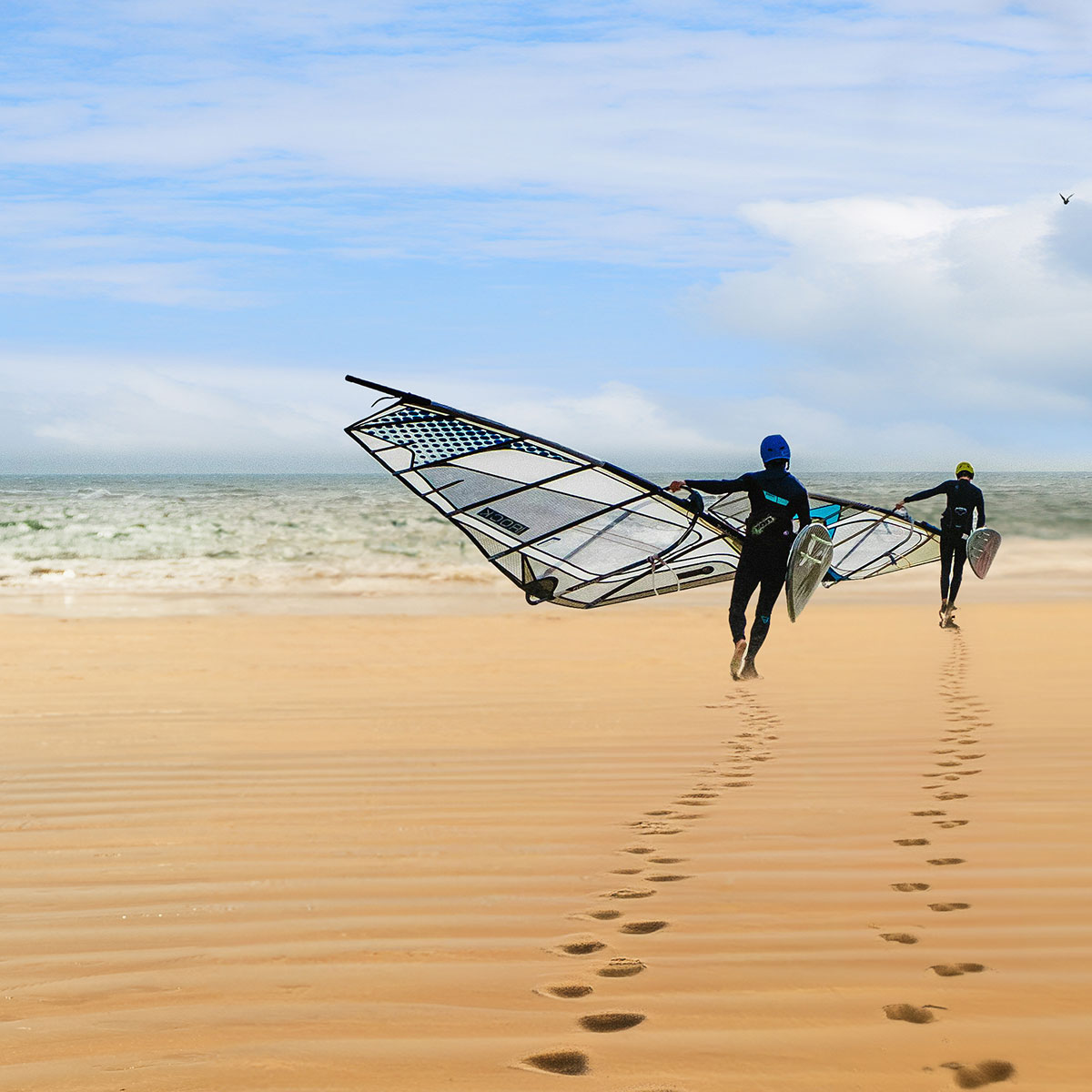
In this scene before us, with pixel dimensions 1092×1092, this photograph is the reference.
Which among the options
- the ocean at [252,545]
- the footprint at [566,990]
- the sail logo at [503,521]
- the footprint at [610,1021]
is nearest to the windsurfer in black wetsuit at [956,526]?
the sail logo at [503,521]

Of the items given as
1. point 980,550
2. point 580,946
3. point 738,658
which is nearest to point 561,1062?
point 580,946

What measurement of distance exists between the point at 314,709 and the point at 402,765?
1.58 metres

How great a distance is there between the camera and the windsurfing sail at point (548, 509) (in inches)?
264

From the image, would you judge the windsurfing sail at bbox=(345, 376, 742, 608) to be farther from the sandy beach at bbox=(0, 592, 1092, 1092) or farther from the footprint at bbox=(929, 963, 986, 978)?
the footprint at bbox=(929, 963, 986, 978)

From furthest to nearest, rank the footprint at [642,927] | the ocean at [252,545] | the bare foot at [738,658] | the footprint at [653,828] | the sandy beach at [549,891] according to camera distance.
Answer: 1. the ocean at [252,545]
2. the bare foot at [738,658]
3. the footprint at [653,828]
4. the footprint at [642,927]
5. the sandy beach at [549,891]

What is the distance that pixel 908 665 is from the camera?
25.7 ft

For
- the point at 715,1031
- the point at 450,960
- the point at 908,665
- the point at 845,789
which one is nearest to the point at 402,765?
the point at 845,789

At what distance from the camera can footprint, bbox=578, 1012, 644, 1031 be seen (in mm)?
2250

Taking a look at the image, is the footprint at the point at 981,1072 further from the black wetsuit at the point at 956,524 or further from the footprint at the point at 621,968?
the black wetsuit at the point at 956,524

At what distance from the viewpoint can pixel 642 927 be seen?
280 cm

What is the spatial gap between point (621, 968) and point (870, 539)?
7710 mm

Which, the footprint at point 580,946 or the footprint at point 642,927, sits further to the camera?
the footprint at point 642,927

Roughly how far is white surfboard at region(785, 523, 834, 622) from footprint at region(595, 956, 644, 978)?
3.96 m

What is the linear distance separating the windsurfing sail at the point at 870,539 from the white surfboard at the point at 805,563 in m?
2.00
